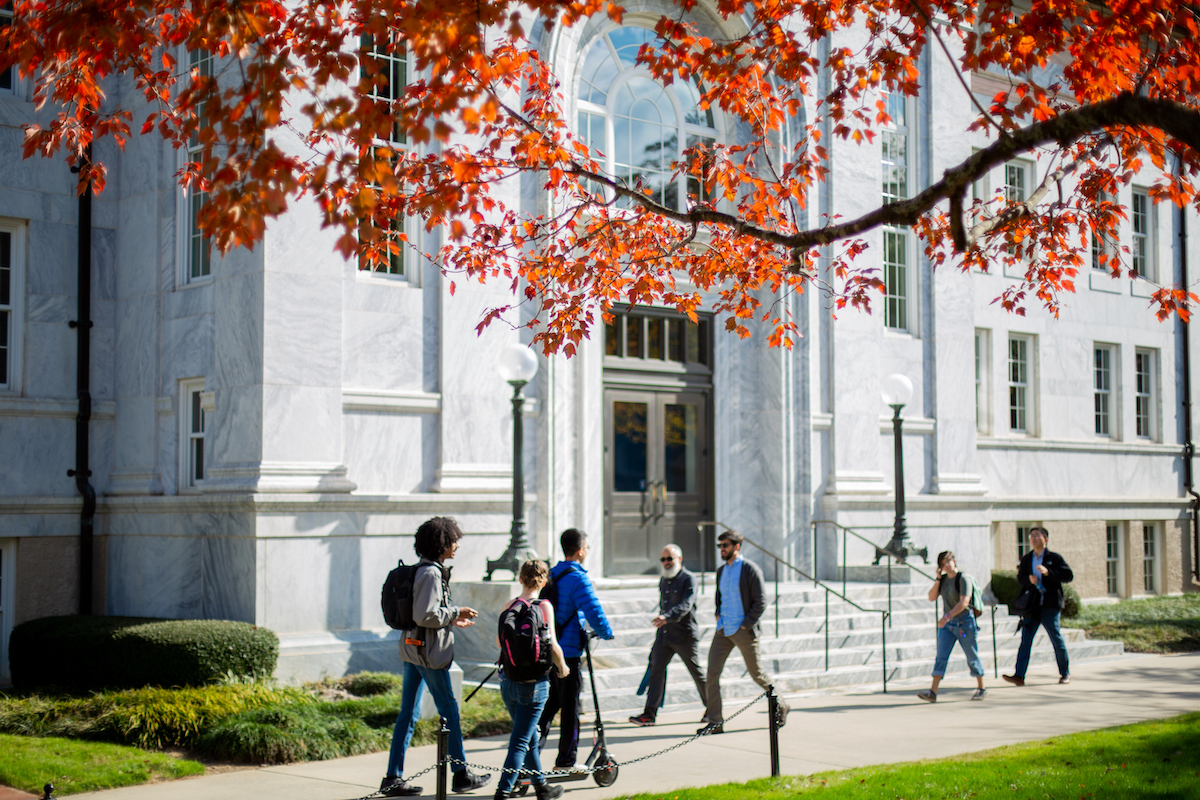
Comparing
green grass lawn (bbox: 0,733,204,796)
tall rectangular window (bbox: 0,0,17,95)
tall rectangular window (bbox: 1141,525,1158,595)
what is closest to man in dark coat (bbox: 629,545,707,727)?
green grass lawn (bbox: 0,733,204,796)

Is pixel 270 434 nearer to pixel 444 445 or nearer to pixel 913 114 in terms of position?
pixel 444 445

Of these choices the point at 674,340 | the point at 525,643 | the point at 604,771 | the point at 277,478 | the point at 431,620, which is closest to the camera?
the point at 525,643

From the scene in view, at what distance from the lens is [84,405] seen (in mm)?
15297

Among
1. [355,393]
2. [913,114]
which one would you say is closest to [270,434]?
[355,393]

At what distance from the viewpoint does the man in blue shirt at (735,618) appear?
1170 centimetres

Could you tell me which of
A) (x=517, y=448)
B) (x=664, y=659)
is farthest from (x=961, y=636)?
(x=517, y=448)

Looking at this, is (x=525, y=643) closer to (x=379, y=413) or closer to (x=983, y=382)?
(x=379, y=413)

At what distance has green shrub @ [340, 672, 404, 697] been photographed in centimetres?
1304

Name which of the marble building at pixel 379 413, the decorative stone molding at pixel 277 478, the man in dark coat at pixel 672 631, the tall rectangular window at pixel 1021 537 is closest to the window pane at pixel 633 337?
the marble building at pixel 379 413

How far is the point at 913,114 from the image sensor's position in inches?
840

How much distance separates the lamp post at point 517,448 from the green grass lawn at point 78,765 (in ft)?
15.4

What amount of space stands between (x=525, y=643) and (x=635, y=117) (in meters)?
11.2

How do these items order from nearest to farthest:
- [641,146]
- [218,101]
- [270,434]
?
1. [218,101]
2. [270,434]
3. [641,146]

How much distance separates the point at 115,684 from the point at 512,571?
4.31 meters
